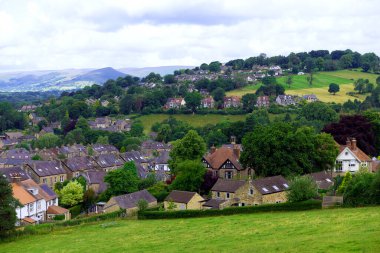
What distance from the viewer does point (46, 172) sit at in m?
80.8

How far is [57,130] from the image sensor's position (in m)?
154

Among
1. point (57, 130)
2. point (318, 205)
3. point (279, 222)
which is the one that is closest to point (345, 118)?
point (318, 205)

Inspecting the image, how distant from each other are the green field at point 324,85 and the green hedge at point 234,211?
105030mm

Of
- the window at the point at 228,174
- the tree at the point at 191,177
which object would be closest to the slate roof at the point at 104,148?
the window at the point at 228,174

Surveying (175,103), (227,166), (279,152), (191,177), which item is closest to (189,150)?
(227,166)

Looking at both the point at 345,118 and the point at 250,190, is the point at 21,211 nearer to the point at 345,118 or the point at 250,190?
the point at 250,190

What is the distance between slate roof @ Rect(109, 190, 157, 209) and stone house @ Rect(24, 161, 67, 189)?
23602mm

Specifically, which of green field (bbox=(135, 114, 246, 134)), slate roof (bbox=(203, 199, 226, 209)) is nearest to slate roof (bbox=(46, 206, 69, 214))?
slate roof (bbox=(203, 199, 226, 209))

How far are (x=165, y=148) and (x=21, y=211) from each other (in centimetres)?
6376

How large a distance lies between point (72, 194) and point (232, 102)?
94.3 metres

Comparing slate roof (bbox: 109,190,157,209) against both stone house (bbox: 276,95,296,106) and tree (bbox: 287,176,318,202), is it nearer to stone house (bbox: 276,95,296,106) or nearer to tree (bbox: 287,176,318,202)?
tree (bbox: 287,176,318,202)

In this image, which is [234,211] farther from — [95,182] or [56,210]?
A: [95,182]

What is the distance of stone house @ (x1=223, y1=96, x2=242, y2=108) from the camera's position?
15225 centimetres

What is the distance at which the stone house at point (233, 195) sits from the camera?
53250mm
